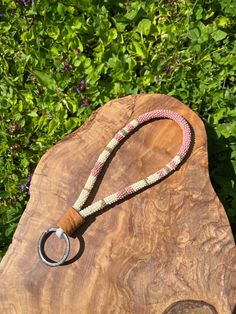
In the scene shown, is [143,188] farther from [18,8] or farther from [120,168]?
[18,8]

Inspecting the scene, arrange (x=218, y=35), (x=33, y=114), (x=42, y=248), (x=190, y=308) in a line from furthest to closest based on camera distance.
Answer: (x=33, y=114) < (x=218, y=35) < (x=42, y=248) < (x=190, y=308)

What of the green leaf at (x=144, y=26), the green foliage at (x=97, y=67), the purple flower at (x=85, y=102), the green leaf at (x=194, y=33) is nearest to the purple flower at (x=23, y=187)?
the green foliage at (x=97, y=67)

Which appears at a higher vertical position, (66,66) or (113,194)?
(66,66)

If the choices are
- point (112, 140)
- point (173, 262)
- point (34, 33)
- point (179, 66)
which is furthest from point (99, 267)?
point (34, 33)

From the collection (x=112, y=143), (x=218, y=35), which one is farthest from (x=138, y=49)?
(x=112, y=143)

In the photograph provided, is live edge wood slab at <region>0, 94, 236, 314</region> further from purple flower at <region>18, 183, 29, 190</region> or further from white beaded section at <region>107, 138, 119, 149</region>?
purple flower at <region>18, 183, 29, 190</region>

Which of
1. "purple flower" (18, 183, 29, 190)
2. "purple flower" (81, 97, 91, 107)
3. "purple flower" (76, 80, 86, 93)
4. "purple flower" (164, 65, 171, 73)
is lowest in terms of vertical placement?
"purple flower" (18, 183, 29, 190)

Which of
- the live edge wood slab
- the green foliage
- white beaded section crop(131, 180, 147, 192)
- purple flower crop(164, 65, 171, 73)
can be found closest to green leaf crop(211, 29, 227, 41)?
the green foliage

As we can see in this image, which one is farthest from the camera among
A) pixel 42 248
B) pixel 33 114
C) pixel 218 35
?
pixel 33 114

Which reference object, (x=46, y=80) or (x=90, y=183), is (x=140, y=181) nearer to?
(x=90, y=183)
